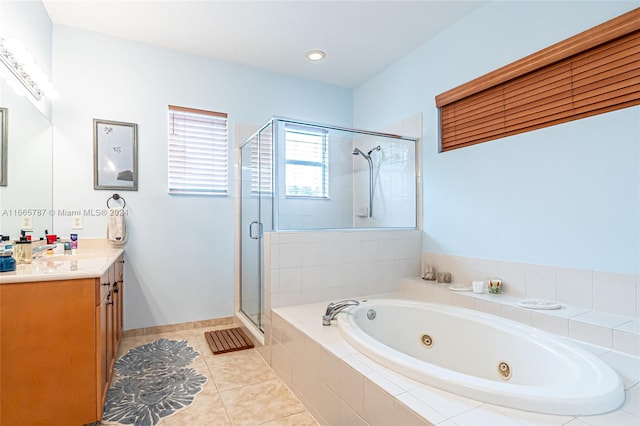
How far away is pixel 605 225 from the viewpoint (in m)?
1.78

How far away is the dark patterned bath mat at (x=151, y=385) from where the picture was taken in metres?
1.78

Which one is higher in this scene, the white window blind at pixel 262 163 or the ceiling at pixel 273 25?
the ceiling at pixel 273 25

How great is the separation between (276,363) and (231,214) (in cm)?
153

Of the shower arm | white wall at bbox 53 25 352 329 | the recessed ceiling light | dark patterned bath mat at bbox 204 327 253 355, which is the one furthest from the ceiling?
dark patterned bath mat at bbox 204 327 253 355

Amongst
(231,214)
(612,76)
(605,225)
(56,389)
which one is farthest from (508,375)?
(231,214)

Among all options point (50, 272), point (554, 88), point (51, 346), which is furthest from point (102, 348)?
point (554, 88)

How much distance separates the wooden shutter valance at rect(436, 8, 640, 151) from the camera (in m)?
1.71

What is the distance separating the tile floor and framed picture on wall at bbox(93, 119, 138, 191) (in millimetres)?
1352

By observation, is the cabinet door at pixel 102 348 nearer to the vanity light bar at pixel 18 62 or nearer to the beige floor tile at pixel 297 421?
the beige floor tile at pixel 297 421

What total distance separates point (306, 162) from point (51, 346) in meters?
1.97

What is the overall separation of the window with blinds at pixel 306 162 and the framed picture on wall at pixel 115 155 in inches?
53.8

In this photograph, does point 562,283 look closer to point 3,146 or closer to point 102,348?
point 102,348

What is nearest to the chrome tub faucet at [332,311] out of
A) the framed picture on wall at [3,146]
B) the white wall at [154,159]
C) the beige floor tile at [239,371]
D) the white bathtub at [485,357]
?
the white bathtub at [485,357]

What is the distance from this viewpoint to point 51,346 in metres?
1.52
